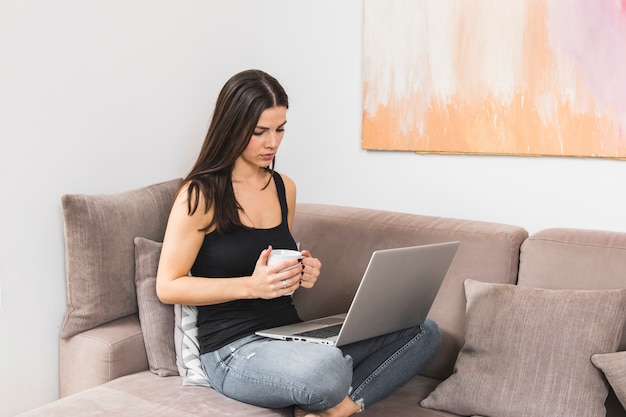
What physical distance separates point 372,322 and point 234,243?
441mm

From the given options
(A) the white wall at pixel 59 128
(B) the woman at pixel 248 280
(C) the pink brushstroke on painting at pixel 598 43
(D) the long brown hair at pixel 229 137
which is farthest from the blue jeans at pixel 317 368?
(C) the pink brushstroke on painting at pixel 598 43

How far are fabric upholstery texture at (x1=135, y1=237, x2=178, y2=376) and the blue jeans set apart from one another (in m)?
0.15

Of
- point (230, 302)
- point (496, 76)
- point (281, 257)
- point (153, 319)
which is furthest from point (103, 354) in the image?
point (496, 76)

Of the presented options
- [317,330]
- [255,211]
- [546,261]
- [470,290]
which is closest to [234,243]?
[255,211]

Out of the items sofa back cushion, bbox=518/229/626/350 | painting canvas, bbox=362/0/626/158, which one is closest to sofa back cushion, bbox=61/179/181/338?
painting canvas, bbox=362/0/626/158

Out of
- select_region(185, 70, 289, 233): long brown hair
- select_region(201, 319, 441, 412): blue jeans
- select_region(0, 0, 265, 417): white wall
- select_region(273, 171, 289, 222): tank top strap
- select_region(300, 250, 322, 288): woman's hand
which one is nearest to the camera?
select_region(201, 319, 441, 412): blue jeans

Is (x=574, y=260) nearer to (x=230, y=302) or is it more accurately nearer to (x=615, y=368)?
(x=615, y=368)

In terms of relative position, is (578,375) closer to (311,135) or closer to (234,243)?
(234,243)

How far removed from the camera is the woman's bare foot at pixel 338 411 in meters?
1.78

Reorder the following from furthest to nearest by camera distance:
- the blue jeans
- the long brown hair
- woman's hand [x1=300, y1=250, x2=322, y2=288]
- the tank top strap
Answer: the tank top strap → the long brown hair → woman's hand [x1=300, y1=250, x2=322, y2=288] → the blue jeans

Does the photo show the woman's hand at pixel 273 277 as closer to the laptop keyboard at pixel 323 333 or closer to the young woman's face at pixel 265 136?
the laptop keyboard at pixel 323 333

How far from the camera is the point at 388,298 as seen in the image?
72.6 inches

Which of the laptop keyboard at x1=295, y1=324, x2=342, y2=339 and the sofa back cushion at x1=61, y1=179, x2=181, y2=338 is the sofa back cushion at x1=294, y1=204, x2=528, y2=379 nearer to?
the laptop keyboard at x1=295, y1=324, x2=342, y2=339

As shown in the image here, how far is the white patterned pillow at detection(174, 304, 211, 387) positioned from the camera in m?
1.97
